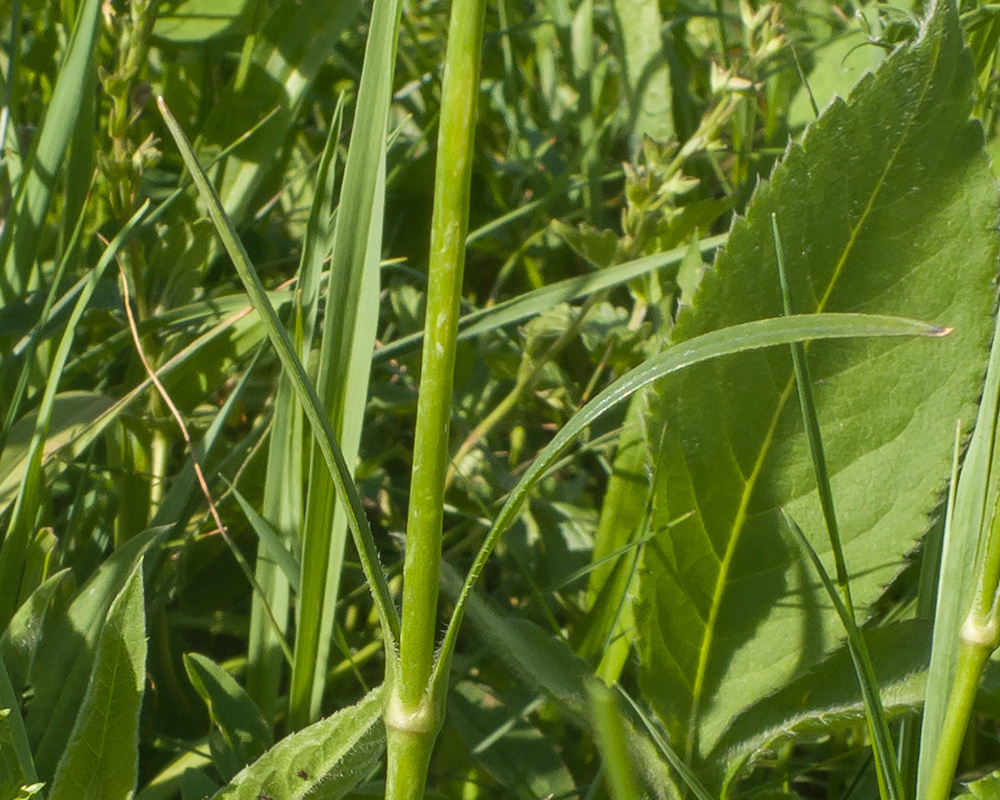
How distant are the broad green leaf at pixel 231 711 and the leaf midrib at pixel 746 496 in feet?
1.43

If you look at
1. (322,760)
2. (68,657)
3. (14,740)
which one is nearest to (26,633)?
(68,657)

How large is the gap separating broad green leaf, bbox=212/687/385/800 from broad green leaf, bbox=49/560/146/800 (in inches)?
3.7

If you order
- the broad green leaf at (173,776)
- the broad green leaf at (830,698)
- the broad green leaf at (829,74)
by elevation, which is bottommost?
the broad green leaf at (173,776)

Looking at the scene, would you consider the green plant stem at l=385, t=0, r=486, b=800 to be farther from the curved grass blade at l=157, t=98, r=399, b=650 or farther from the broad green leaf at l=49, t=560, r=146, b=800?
the broad green leaf at l=49, t=560, r=146, b=800

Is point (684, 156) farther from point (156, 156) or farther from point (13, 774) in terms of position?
point (13, 774)

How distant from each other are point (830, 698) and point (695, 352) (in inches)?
20.4

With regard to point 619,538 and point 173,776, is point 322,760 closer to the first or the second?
point 173,776

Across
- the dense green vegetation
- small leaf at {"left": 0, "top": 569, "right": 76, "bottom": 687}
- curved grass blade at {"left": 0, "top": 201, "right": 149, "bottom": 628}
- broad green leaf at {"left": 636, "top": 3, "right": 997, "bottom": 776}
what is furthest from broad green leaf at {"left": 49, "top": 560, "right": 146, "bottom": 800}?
broad green leaf at {"left": 636, "top": 3, "right": 997, "bottom": 776}

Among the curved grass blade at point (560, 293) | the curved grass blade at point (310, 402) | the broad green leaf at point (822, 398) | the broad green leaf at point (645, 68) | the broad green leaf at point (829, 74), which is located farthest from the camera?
the broad green leaf at point (645, 68)

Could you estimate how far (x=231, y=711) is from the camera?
45.4 inches

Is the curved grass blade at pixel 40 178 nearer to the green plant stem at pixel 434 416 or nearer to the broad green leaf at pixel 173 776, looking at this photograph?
the broad green leaf at pixel 173 776

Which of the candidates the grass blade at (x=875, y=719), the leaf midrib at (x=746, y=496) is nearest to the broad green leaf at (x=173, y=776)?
the leaf midrib at (x=746, y=496)

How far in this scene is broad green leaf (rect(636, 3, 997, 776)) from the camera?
3.51 ft

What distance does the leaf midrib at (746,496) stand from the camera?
1078 millimetres
